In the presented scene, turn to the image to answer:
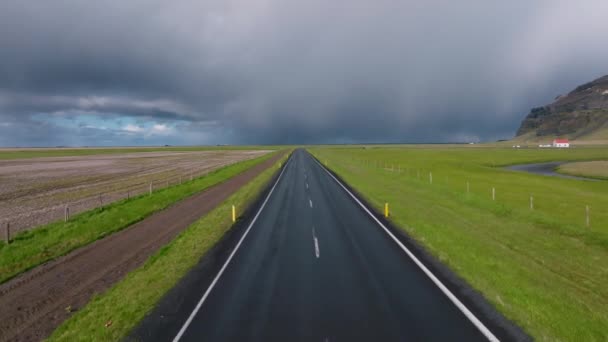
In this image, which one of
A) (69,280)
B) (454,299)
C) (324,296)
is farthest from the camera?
(69,280)

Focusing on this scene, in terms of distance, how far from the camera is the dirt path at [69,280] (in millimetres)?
7949

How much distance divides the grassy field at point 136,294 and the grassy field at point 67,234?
461cm

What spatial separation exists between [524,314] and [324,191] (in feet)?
69.4

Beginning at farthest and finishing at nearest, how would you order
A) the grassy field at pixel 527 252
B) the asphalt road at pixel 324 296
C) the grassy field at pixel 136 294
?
1. the grassy field at pixel 527 252
2. the grassy field at pixel 136 294
3. the asphalt road at pixel 324 296

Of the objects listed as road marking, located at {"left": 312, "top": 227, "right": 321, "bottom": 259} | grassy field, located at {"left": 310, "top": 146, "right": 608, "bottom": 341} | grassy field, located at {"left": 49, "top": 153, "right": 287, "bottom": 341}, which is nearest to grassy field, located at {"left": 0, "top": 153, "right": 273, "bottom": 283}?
grassy field, located at {"left": 49, "top": 153, "right": 287, "bottom": 341}

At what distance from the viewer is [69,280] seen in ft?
34.6

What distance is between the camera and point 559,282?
30.6 ft

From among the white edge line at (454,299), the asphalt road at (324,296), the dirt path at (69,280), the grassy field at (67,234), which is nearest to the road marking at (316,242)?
the asphalt road at (324,296)

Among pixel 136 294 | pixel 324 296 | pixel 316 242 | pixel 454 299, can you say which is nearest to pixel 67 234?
pixel 136 294

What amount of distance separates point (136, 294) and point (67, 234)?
33.0ft

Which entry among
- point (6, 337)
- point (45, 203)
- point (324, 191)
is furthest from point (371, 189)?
point (45, 203)

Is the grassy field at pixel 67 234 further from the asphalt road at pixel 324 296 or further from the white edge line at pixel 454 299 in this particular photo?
the white edge line at pixel 454 299

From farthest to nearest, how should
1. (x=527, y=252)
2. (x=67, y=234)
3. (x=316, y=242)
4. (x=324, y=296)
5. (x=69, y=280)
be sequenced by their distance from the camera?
1. (x=67, y=234)
2. (x=316, y=242)
3. (x=527, y=252)
4. (x=69, y=280)
5. (x=324, y=296)

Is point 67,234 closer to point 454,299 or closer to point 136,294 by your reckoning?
point 136,294
